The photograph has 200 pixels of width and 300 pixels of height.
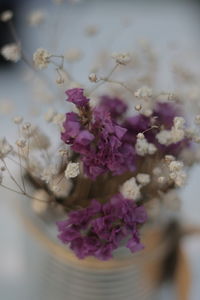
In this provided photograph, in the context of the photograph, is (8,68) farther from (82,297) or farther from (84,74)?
(82,297)

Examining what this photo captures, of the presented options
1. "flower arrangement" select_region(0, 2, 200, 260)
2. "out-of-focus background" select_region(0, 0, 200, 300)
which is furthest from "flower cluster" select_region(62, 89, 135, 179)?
"out-of-focus background" select_region(0, 0, 200, 300)

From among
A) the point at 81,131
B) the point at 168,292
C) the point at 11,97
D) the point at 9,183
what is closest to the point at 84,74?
the point at 11,97

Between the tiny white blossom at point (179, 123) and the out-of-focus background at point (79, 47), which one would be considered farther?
the out-of-focus background at point (79, 47)

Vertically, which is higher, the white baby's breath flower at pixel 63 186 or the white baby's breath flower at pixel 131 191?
the white baby's breath flower at pixel 63 186

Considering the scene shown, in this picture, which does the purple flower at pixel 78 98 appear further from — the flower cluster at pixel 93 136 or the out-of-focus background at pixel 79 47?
the out-of-focus background at pixel 79 47

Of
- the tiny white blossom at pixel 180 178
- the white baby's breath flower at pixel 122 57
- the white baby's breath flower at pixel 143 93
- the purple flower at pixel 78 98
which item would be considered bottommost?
the tiny white blossom at pixel 180 178

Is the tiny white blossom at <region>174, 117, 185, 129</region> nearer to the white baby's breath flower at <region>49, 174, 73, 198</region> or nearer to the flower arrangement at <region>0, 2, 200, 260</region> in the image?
the flower arrangement at <region>0, 2, 200, 260</region>

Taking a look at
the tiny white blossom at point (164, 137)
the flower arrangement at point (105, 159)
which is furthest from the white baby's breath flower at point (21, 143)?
the tiny white blossom at point (164, 137)

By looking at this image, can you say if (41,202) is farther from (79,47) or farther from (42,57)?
(79,47)

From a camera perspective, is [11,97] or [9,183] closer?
[9,183]
